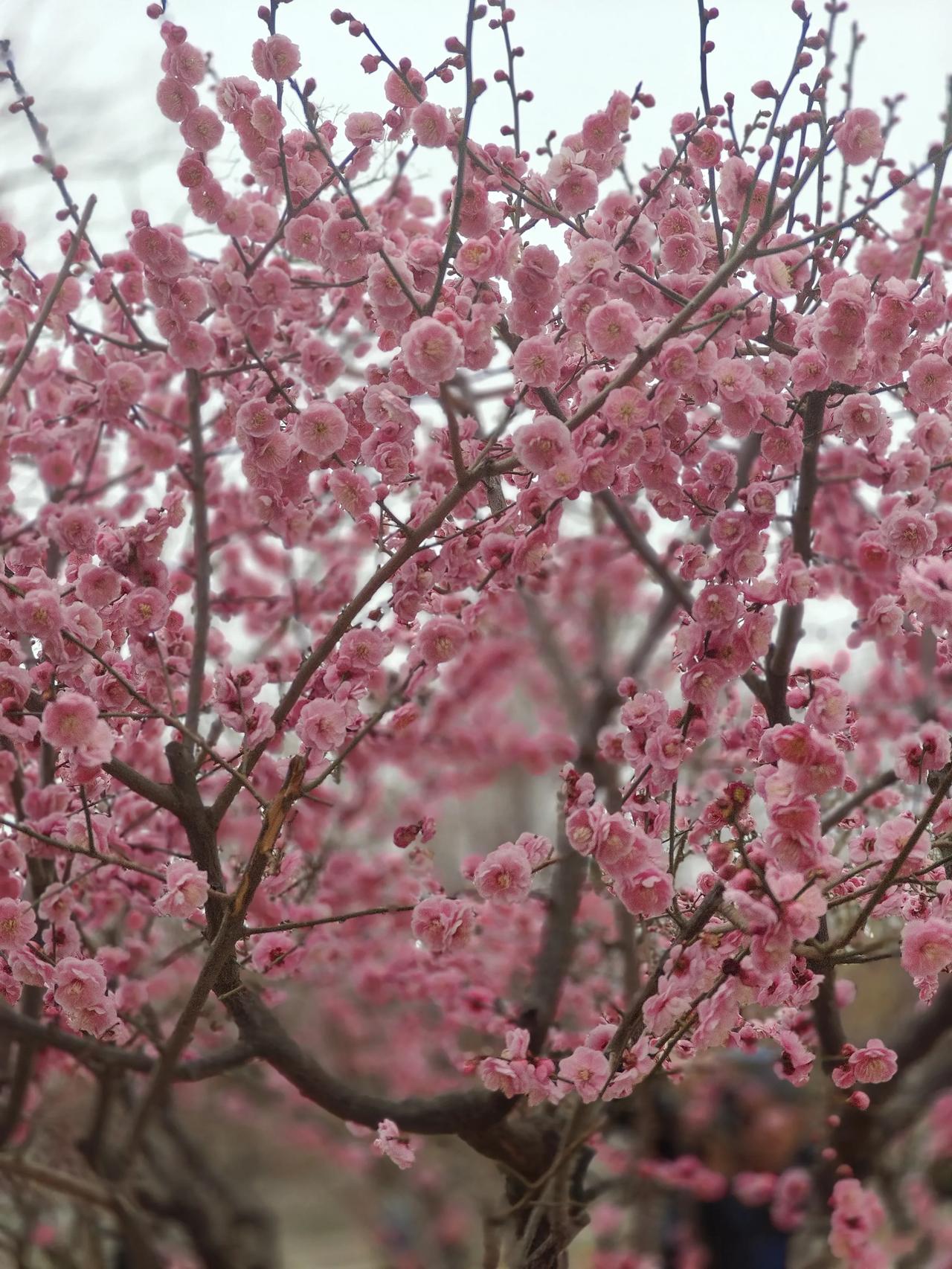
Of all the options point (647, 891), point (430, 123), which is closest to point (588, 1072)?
point (647, 891)

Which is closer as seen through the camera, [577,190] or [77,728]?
[77,728]

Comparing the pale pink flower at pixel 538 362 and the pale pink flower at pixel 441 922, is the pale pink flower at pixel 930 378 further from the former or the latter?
the pale pink flower at pixel 441 922

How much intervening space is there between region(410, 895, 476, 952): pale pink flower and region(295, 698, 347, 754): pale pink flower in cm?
42

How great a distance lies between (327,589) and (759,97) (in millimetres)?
2331

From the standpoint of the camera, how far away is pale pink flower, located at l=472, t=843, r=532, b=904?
222 centimetres

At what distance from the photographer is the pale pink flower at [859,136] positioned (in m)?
2.44

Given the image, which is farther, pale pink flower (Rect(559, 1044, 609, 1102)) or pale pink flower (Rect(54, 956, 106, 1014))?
pale pink flower (Rect(54, 956, 106, 1014))

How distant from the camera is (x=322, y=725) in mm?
2375

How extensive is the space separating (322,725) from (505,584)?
24.0 inches

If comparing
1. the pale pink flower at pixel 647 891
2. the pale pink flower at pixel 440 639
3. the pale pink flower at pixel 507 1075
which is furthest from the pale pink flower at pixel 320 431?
the pale pink flower at pixel 507 1075

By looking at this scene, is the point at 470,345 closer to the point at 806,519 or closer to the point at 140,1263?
the point at 806,519

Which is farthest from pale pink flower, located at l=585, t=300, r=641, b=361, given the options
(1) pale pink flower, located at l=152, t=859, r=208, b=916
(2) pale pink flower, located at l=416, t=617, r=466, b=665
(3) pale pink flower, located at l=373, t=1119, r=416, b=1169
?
(3) pale pink flower, located at l=373, t=1119, r=416, b=1169

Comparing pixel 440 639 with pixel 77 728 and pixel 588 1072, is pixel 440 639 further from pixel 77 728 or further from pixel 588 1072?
pixel 588 1072

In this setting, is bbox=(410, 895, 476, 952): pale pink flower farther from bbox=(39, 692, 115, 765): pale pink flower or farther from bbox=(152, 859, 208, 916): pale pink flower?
bbox=(39, 692, 115, 765): pale pink flower
